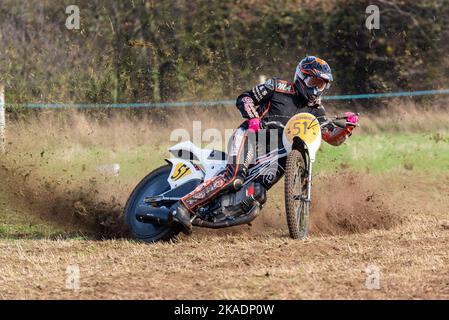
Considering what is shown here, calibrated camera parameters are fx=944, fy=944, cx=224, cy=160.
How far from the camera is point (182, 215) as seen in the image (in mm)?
10078

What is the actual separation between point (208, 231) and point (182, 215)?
98 cm

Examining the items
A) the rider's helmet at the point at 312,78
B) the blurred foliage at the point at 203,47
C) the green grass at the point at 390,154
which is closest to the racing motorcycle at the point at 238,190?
the rider's helmet at the point at 312,78

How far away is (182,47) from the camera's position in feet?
72.6

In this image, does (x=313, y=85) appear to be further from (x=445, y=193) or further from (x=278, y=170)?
(x=445, y=193)

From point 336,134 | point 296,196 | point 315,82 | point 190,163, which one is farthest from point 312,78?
point 190,163

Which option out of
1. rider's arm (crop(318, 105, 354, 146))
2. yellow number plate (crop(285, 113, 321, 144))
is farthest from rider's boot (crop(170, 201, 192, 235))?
rider's arm (crop(318, 105, 354, 146))

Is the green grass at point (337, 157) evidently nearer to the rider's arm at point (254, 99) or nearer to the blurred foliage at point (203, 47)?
the blurred foliage at point (203, 47)

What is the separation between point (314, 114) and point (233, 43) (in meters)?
12.5

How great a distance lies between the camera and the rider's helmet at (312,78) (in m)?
10.1

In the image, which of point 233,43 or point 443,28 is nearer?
point 233,43

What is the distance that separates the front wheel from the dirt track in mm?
178

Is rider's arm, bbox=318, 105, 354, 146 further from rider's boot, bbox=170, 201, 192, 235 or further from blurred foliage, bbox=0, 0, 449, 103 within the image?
blurred foliage, bbox=0, 0, 449, 103

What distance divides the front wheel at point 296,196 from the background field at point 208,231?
16 cm
